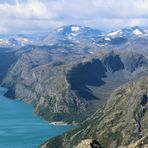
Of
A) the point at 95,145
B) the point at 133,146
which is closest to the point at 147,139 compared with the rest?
A: the point at 133,146

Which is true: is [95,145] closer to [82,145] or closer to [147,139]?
[82,145]

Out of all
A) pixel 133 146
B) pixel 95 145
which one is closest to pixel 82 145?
pixel 95 145

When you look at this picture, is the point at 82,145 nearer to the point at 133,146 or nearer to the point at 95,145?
the point at 95,145

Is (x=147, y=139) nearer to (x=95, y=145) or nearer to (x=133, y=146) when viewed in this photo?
(x=133, y=146)
